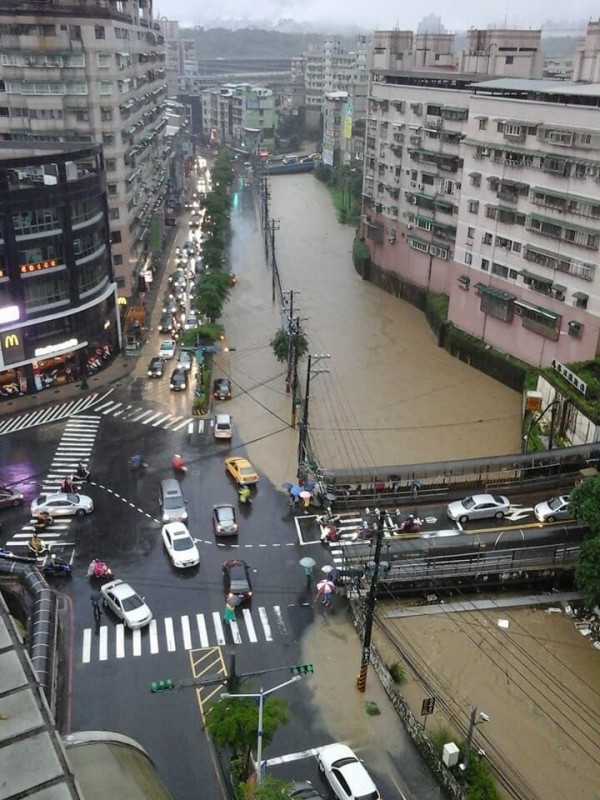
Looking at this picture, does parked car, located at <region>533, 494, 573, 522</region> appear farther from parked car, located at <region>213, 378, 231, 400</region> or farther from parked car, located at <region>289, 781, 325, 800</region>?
parked car, located at <region>213, 378, 231, 400</region>

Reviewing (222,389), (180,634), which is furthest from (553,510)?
(222,389)

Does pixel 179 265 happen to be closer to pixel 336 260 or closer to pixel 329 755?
pixel 336 260

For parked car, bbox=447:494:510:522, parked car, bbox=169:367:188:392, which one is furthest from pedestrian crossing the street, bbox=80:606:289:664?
parked car, bbox=169:367:188:392

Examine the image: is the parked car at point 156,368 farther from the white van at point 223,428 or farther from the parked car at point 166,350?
the white van at point 223,428

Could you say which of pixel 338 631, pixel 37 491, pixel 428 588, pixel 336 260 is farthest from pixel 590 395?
pixel 336 260

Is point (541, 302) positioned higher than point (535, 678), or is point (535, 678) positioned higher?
point (541, 302)

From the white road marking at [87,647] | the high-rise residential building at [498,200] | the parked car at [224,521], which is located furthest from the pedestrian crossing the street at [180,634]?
the high-rise residential building at [498,200]

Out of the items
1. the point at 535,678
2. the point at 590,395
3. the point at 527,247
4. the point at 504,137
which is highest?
the point at 504,137
